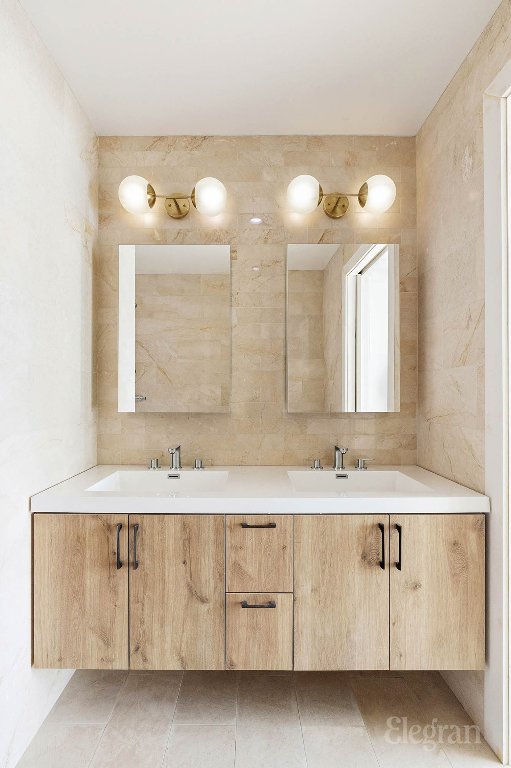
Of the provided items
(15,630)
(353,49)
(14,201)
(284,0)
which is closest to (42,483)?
(15,630)

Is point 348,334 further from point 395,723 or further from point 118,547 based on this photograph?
point 395,723

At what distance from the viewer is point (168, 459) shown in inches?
95.5

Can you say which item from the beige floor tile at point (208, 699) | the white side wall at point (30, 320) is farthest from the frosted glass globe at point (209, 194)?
the beige floor tile at point (208, 699)

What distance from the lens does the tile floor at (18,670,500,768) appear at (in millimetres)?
1677

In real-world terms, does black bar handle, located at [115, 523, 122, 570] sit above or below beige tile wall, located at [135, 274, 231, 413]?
below

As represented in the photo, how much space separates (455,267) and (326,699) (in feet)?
5.70

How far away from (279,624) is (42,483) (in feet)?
3.14

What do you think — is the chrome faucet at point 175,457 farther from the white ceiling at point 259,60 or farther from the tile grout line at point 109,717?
the white ceiling at point 259,60

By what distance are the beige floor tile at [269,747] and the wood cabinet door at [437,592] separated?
0.41 metres

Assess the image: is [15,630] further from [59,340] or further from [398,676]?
[398,676]

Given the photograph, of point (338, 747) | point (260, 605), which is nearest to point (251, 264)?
point (260, 605)

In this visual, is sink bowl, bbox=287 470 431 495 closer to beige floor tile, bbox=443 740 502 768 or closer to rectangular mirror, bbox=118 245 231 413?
rectangular mirror, bbox=118 245 231 413

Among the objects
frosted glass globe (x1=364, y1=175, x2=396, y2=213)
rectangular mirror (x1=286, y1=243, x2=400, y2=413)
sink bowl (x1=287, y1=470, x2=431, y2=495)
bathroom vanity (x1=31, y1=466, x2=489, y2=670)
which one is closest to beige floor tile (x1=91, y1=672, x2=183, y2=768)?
bathroom vanity (x1=31, y1=466, x2=489, y2=670)

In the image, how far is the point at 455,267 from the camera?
79.7 inches
